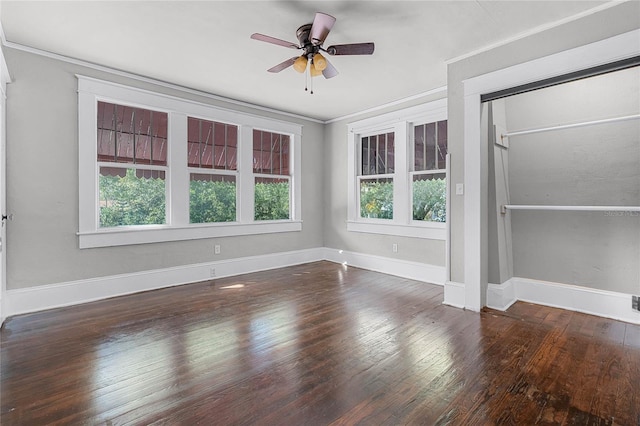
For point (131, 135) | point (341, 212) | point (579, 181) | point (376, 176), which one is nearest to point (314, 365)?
point (579, 181)

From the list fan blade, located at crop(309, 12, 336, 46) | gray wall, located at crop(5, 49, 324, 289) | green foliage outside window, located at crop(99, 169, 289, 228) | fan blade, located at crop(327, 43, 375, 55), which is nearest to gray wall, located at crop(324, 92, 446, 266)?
green foliage outside window, located at crop(99, 169, 289, 228)

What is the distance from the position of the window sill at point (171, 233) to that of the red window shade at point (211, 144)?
92 centimetres

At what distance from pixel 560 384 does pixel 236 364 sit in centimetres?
215

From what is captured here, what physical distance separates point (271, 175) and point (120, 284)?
2.76m

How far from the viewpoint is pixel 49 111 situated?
11.2ft

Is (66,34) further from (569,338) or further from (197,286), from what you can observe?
(569,338)

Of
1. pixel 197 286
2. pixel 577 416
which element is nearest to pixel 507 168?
pixel 577 416

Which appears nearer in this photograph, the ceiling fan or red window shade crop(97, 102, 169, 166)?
the ceiling fan

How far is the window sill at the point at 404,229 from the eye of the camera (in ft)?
14.8

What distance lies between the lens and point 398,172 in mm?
5039

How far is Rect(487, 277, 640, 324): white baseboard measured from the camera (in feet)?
10.1

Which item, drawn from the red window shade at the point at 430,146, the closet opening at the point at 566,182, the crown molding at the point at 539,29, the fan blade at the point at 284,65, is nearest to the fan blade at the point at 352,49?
the fan blade at the point at 284,65

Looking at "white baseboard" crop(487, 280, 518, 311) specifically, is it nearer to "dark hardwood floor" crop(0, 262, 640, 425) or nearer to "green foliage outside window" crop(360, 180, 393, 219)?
"dark hardwood floor" crop(0, 262, 640, 425)

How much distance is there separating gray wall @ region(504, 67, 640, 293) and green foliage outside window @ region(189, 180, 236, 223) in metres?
3.92
